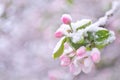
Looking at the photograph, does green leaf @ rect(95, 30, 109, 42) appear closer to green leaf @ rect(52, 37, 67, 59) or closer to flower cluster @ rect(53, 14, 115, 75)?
flower cluster @ rect(53, 14, 115, 75)

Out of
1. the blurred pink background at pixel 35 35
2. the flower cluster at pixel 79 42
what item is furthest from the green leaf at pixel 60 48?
the blurred pink background at pixel 35 35

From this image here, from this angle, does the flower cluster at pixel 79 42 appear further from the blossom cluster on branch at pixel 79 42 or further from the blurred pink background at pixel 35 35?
the blurred pink background at pixel 35 35

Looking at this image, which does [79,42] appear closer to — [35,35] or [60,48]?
[60,48]

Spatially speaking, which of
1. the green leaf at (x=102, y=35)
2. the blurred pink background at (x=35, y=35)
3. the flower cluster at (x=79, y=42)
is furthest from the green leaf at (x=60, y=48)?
the blurred pink background at (x=35, y=35)

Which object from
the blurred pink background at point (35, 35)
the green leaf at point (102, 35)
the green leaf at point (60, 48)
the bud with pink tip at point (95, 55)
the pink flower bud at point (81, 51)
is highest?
the blurred pink background at point (35, 35)

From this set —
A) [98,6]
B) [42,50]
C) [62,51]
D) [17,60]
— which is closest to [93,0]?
[98,6]

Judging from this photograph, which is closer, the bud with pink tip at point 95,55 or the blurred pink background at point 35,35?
the bud with pink tip at point 95,55

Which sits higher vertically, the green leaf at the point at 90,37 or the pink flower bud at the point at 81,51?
the green leaf at the point at 90,37
